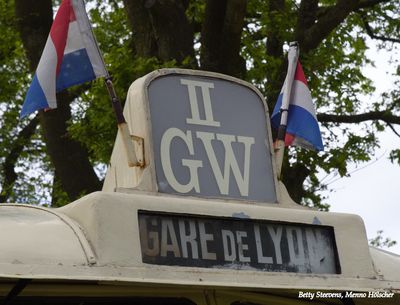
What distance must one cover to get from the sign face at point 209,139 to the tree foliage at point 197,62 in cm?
625

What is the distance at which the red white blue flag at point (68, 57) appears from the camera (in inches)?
211

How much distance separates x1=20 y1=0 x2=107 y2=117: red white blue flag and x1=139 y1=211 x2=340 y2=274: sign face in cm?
127

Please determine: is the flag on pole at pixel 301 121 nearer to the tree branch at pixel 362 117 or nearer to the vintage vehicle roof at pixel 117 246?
the vintage vehicle roof at pixel 117 246

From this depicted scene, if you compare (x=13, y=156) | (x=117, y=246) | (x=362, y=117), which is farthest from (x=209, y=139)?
(x=13, y=156)

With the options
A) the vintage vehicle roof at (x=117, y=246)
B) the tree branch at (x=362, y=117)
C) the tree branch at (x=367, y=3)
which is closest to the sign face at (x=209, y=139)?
the vintage vehicle roof at (x=117, y=246)

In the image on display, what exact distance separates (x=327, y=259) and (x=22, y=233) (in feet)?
4.69

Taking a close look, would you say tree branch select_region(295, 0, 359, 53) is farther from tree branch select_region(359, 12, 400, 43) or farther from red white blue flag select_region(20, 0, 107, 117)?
red white blue flag select_region(20, 0, 107, 117)

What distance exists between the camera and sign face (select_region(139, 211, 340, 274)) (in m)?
4.23

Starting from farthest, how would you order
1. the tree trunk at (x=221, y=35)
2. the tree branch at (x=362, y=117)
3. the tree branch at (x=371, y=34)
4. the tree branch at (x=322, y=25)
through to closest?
1. the tree branch at (x=371, y=34)
2. the tree branch at (x=362, y=117)
3. the tree branch at (x=322, y=25)
4. the tree trunk at (x=221, y=35)

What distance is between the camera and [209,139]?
483 centimetres

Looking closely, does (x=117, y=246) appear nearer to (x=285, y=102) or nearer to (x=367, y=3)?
(x=285, y=102)

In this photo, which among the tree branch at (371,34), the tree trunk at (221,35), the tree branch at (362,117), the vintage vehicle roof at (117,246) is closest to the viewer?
the vintage vehicle roof at (117,246)

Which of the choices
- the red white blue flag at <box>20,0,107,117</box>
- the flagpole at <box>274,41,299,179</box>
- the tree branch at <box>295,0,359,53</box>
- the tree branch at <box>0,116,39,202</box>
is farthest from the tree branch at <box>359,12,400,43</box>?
the red white blue flag at <box>20,0,107,117</box>

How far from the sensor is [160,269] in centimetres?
410
